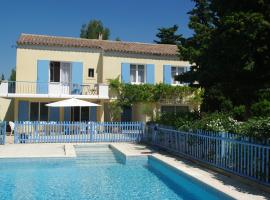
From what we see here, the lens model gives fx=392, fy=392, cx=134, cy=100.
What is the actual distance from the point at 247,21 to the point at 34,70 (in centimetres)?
1903

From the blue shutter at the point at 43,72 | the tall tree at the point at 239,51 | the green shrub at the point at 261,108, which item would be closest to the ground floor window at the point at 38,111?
the blue shutter at the point at 43,72

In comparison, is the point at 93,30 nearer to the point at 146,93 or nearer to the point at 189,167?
the point at 146,93

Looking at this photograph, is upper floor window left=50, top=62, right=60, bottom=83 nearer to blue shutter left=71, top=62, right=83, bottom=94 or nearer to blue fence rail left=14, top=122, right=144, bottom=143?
blue shutter left=71, top=62, right=83, bottom=94

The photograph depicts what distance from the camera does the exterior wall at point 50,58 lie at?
2794cm

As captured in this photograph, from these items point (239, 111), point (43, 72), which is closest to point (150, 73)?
point (43, 72)

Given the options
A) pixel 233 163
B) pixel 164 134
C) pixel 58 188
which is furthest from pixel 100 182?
pixel 164 134

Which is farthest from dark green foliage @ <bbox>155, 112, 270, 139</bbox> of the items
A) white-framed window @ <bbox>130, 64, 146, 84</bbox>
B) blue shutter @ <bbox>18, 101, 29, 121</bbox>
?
blue shutter @ <bbox>18, 101, 29, 121</bbox>

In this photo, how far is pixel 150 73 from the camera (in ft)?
100

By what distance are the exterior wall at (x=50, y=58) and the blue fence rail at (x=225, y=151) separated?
43.8 ft

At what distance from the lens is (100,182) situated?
12578 mm

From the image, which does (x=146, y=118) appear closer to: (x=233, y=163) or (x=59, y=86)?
(x=59, y=86)

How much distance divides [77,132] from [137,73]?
9.48m

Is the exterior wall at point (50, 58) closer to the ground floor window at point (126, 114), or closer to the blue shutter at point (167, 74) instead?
the ground floor window at point (126, 114)

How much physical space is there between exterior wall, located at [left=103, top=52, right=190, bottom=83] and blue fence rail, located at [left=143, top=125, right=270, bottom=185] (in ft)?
41.1
